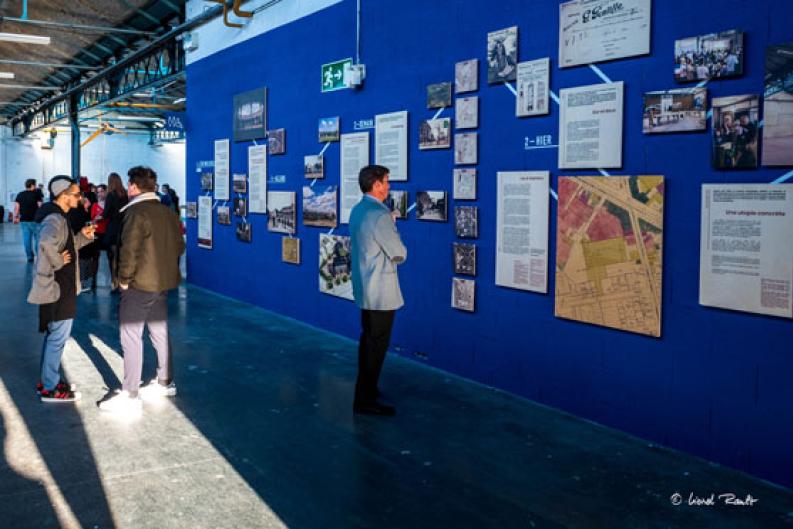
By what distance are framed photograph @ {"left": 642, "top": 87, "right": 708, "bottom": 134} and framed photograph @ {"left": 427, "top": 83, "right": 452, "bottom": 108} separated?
186 cm

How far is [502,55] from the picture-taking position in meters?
5.22

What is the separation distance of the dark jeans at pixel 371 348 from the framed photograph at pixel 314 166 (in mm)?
3220

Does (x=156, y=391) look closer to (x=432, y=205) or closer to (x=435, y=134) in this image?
(x=432, y=205)

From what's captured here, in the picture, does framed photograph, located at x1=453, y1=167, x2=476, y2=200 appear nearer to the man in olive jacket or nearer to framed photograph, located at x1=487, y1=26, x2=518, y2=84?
framed photograph, located at x1=487, y1=26, x2=518, y2=84

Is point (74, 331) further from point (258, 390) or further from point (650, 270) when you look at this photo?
point (650, 270)

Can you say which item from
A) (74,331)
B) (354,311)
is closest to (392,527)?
(354,311)

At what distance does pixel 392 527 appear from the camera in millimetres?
3129

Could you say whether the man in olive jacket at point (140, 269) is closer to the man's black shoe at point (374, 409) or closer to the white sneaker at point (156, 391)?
the white sneaker at point (156, 391)

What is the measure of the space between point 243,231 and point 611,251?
5941 mm

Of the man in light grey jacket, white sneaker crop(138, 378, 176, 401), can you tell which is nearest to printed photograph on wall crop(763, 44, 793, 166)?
the man in light grey jacket

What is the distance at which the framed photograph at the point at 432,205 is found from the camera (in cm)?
586

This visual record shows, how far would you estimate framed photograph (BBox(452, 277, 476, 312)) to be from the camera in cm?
557

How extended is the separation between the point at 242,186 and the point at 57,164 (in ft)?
87.1

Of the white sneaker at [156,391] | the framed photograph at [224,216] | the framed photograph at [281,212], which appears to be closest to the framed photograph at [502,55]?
the white sneaker at [156,391]
